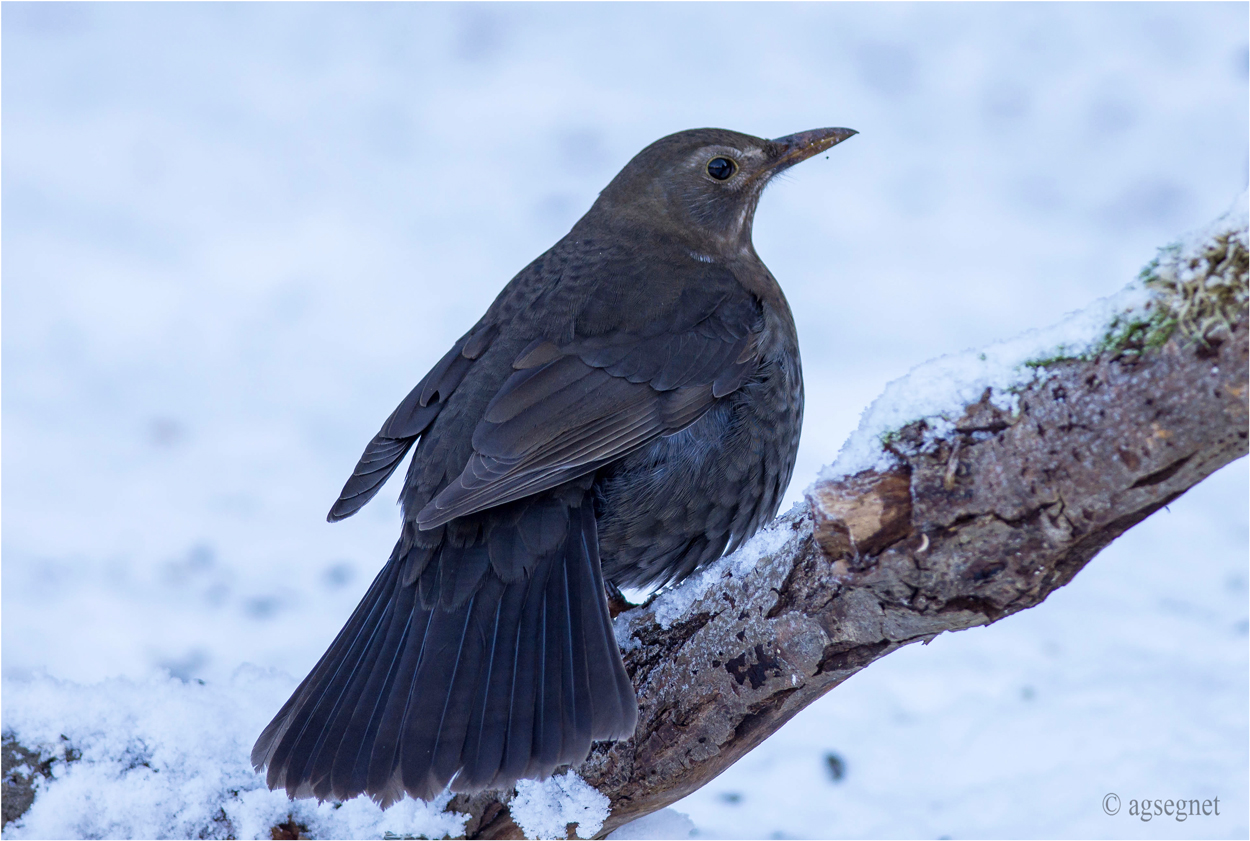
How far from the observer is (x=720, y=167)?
163 inches

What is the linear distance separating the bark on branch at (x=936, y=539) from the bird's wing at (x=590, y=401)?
580 mm

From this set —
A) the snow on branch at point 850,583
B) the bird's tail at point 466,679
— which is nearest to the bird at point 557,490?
the bird's tail at point 466,679

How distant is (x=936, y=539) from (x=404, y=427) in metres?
1.96

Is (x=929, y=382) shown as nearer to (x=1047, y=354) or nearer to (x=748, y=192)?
(x=1047, y=354)

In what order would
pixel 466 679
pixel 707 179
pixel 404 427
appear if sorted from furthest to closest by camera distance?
pixel 707 179, pixel 404 427, pixel 466 679

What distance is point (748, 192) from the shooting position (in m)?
4.20

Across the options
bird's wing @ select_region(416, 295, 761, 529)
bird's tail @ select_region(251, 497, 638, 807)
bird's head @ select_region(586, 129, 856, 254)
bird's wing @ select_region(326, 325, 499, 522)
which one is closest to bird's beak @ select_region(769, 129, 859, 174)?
bird's head @ select_region(586, 129, 856, 254)

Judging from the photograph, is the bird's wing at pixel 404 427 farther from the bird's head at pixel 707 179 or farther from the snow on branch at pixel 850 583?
the bird's head at pixel 707 179

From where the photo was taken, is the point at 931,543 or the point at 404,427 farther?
the point at 404,427

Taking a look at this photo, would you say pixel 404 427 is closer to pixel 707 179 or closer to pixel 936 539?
pixel 707 179

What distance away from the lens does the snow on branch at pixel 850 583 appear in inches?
71.4

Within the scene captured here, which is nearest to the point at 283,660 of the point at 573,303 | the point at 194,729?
the point at 194,729

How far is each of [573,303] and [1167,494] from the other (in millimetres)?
2033

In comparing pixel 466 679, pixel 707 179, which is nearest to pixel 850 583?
pixel 466 679
